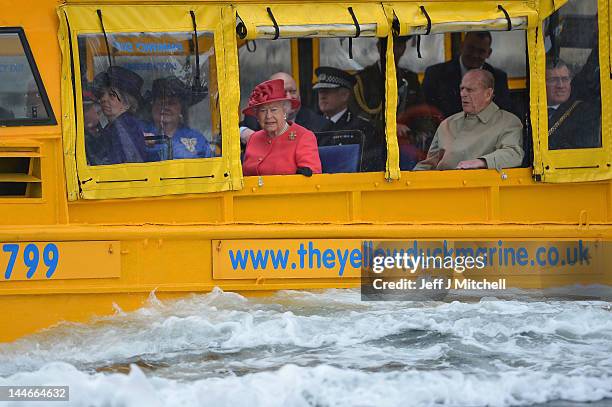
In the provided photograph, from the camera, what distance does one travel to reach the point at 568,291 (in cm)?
719

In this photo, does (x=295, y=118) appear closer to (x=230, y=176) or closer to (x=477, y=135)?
(x=230, y=176)

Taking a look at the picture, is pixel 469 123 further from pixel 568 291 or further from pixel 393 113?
pixel 568 291

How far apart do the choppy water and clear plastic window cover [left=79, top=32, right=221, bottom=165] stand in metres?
0.99

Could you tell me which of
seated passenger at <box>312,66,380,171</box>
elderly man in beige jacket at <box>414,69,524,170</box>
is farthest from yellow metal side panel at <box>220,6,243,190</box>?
elderly man in beige jacket at <box>414,69,524,170</box>

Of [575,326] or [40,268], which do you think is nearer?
[40,268]

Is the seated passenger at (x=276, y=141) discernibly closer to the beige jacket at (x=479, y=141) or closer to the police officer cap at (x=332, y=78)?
the police officer cap at (x=332, y=78)

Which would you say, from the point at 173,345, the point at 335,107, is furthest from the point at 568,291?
the point at 173,345

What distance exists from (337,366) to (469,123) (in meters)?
2.00

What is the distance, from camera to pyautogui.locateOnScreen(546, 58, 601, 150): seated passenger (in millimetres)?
7332

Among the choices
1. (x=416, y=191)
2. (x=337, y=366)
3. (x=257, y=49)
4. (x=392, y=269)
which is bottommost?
(x=337, y=366)

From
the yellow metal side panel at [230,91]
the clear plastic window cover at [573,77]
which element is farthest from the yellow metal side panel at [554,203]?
the yellow metal side panel at [230,91]

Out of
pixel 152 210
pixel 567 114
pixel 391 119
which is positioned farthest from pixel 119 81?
pixel 567 114

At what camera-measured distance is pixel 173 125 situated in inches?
278

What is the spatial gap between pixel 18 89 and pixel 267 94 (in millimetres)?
1607
